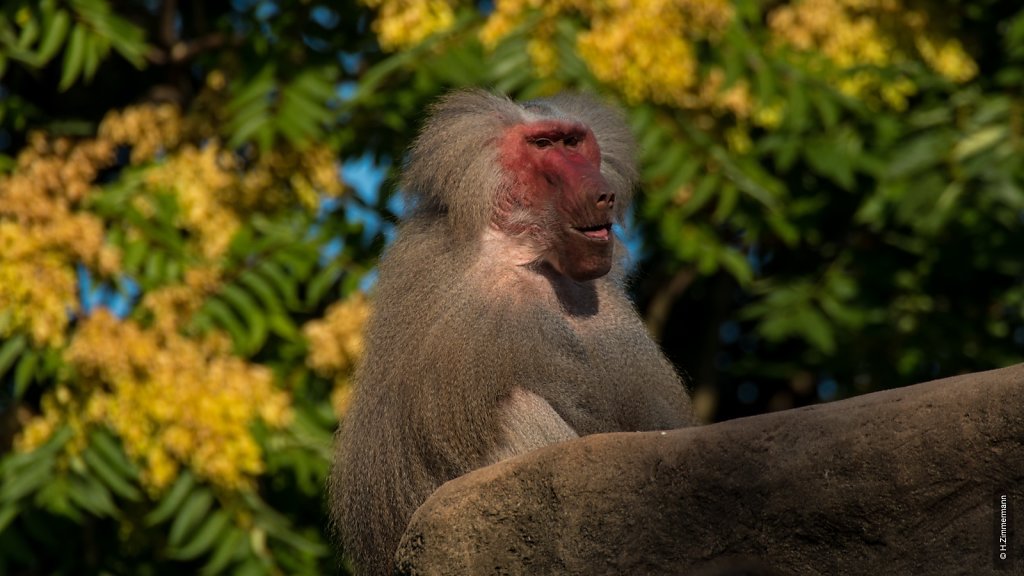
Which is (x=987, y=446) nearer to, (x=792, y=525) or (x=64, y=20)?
(x=792, y=525)

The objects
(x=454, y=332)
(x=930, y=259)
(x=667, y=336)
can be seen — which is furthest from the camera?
(x=667, y=336)

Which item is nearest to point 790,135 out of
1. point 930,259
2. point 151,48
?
point 930,259

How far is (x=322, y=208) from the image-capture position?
8492 millimetres

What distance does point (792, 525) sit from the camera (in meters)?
3.53

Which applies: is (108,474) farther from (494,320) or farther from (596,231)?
(596,231)

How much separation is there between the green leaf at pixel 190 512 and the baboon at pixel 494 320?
6.08 feet

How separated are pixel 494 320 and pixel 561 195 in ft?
2.00

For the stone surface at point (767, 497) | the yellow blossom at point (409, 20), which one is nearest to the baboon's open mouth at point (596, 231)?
the stone surface at point (767, 497)

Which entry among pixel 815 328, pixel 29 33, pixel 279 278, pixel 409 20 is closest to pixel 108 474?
pixel 279 278

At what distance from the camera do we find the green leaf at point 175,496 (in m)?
6.93

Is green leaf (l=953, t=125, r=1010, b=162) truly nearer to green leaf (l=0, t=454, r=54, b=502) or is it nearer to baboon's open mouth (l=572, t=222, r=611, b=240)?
baboon's open mouth (l=572, t=222, r=611, b=240)

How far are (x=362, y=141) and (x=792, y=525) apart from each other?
5.11 metres

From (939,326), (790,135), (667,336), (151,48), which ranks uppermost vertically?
(151,48)

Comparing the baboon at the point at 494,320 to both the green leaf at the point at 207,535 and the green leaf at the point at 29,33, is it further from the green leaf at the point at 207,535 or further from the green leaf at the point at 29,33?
the green leaf at the point at 29,33
